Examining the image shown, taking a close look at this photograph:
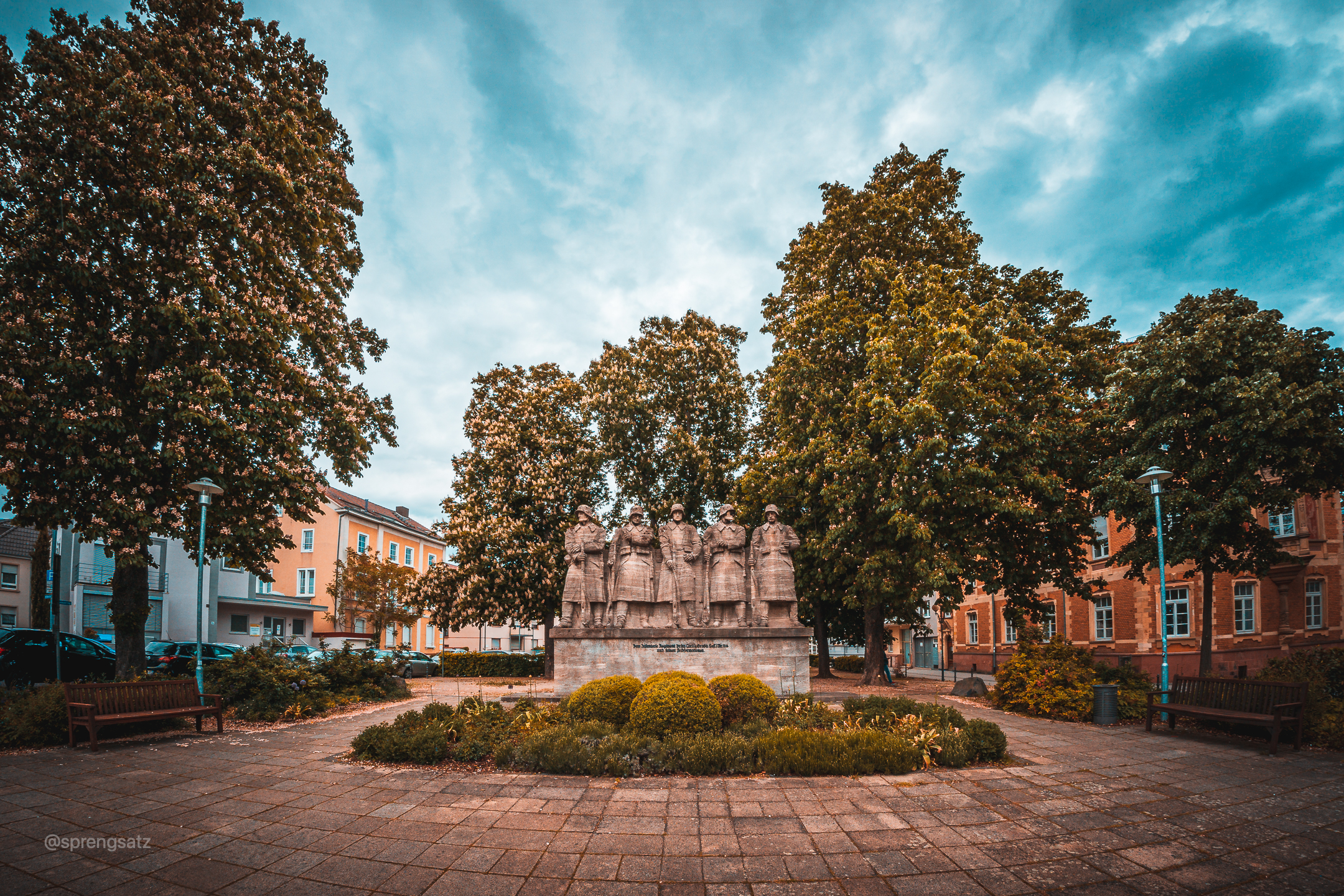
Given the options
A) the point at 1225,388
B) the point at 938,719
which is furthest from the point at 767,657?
the point at 1225,388

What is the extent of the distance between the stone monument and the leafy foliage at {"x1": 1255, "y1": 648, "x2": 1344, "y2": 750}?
737 centimetres

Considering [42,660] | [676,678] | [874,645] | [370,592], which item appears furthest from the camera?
[370,592]

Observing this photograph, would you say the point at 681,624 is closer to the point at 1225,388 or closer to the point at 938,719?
the point at 938,719

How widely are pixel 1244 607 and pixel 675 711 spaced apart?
957 inches

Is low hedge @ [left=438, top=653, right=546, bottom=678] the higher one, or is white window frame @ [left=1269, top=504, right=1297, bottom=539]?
white window frame @ [left=1269, top=504, right=1297, bottom=539]

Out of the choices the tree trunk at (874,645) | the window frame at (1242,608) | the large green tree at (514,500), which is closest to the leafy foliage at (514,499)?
the large green tree at (514,500)

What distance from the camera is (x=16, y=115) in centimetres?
1218

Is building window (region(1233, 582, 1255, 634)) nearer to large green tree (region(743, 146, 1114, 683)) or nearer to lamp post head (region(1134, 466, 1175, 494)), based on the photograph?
large green tree (region(743, 146, 1114, 683))

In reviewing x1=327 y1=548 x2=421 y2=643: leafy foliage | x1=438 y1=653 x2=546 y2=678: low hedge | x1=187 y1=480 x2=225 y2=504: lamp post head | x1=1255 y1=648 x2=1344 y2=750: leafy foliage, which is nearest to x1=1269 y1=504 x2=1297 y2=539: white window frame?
x1=1255 y1=648 x2=1344 y2=750: leafy foliage

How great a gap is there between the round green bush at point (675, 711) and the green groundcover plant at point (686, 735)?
0.01m

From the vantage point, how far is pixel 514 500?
2278cm

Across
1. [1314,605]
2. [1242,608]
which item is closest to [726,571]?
[1242,608]

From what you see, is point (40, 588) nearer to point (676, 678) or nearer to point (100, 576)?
point (100, 576)

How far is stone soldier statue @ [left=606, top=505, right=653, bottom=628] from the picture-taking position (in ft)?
43.2
